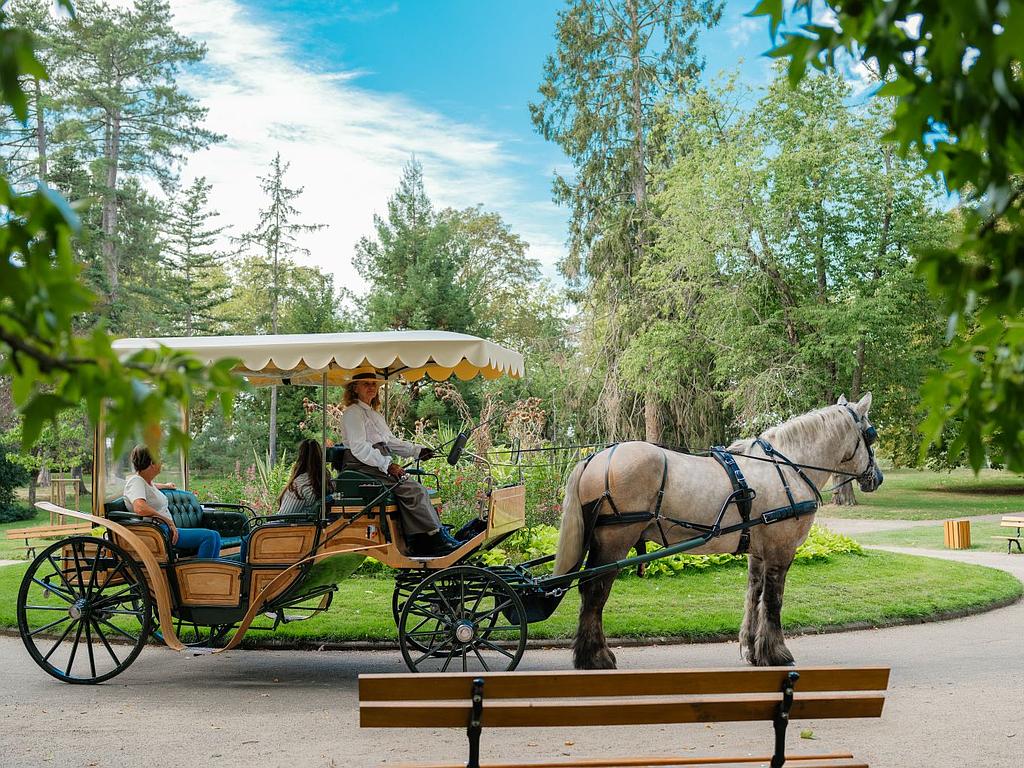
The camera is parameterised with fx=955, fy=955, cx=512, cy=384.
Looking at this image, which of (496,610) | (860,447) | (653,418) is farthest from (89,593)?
(653,418)

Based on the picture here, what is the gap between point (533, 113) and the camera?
32.5m

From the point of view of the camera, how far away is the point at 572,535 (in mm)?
7477

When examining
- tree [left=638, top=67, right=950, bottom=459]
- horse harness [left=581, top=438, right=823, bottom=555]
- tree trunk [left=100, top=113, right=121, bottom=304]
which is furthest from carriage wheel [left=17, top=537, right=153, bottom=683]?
tree trunk [left=100, top=113, right=121, bottom=304]

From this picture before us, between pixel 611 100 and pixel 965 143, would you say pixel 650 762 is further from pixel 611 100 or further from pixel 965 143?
pixel 611 100

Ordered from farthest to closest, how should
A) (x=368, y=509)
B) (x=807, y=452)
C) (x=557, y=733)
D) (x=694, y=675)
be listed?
(x=807, y=452)
(x=368, y=509)
(x=557, y=733)
(x=694, y=675)

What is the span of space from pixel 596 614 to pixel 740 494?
1481 mm

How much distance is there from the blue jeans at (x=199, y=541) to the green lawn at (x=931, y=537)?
46.9 ft

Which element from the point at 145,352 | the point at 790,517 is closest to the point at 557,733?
the point at 790,517

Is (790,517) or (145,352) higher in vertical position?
(145,352)

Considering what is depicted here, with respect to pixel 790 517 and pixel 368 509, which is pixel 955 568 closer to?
pixel 790 517

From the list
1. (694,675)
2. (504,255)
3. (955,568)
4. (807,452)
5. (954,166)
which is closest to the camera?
(954,166)

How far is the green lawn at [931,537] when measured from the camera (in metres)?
18.6

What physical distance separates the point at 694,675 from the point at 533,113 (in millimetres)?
30320

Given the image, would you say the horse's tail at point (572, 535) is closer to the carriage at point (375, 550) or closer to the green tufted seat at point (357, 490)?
the carriage at point (375, 550)
